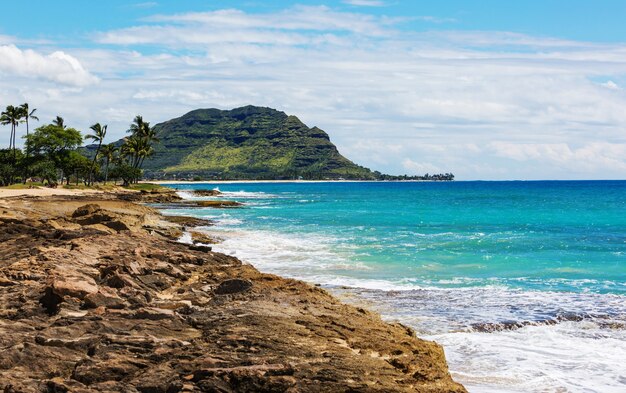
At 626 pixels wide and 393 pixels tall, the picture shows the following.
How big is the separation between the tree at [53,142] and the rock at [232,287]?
87539mm

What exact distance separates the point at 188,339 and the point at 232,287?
3691 millimetres

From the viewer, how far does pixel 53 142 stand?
92750 millimetres

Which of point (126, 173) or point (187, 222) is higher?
point (126, 173)

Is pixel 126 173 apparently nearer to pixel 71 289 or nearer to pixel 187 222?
pixel 187 222

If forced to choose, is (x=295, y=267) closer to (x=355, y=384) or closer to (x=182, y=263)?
(x=182, y=263)

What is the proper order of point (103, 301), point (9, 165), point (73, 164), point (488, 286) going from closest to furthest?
1. point (103, 301)
2. point (488, 286)
3. point (9, 165)
4. point (73, 164)

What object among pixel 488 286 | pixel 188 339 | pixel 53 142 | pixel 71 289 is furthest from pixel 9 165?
pixel 188 339

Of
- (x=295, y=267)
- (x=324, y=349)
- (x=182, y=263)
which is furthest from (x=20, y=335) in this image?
(x=295, y=267)

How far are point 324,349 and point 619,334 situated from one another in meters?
8.49

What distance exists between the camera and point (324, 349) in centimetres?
913

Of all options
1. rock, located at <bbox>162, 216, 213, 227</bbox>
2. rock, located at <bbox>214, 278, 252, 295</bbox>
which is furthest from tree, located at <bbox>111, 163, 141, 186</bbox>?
rock, located at <bbox>214, 278, 252, 295</bbox>

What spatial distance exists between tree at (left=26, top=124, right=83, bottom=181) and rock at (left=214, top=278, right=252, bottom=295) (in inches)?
3446

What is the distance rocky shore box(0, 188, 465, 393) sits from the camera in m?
7.79

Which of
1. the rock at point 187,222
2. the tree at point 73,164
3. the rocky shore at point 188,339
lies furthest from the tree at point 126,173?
the rocky shore at point 188,339
